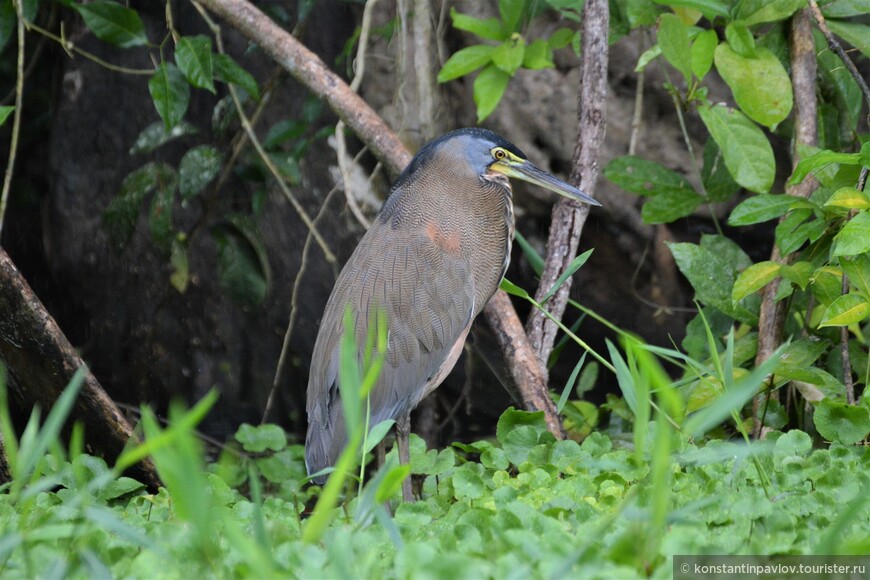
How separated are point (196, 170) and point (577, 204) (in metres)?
1.58

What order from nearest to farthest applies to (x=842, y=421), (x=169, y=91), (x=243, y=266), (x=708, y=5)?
(x=842, y=421)
(x=708, y=5)
(x=169, y=91)
(x=243, y=266)

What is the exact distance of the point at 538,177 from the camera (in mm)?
3174

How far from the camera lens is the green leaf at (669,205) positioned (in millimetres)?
3369

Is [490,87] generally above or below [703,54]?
below

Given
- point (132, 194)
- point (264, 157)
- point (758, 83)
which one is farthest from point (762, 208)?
point (132, 194)

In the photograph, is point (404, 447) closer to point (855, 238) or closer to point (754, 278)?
point (754, 278)

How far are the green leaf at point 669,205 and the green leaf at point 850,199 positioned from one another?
0.79 meters

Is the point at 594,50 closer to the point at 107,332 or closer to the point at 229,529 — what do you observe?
the point at 229,529

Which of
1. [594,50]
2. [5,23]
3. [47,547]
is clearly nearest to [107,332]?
[5,23]

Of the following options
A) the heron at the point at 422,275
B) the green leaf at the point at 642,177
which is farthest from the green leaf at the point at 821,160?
the green leaf at the point at 642,177

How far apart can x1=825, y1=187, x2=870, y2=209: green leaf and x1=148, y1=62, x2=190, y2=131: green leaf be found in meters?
2.17

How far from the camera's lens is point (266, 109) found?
4.42 m

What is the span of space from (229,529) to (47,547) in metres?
0.64

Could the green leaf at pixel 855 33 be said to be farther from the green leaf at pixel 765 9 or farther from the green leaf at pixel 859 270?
the green leaf at pixel 859 270
